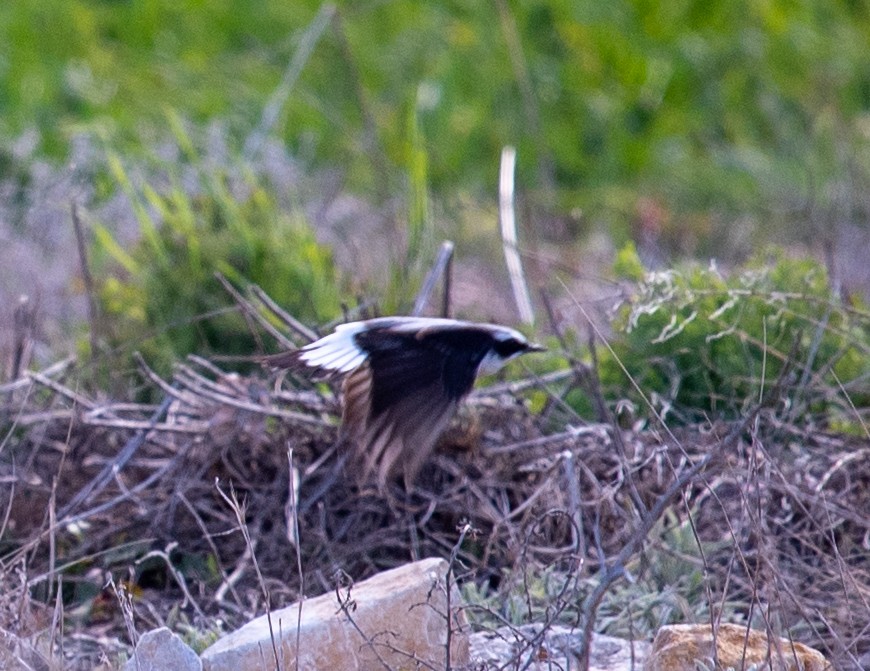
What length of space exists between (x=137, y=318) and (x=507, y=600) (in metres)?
2.03

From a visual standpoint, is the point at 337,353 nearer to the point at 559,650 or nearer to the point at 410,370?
the point at 410,370

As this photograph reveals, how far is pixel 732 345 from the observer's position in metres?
3.92

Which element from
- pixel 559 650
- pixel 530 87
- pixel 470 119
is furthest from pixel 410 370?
pixel 470 119

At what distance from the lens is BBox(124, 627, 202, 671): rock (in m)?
2.48

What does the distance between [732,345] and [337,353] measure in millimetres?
1213

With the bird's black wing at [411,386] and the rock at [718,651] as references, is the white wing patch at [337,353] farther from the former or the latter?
the rock at [718,651]

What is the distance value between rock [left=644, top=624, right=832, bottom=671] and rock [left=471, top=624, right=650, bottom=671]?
8cm

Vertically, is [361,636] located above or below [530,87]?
above

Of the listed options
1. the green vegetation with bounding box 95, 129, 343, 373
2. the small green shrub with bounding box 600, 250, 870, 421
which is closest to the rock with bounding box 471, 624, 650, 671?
the small green shrub with bounding box 600, 250, 870, 421

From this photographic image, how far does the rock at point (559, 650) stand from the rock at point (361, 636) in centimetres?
9

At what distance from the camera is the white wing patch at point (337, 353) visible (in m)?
3.17

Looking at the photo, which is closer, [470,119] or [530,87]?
[530,87]

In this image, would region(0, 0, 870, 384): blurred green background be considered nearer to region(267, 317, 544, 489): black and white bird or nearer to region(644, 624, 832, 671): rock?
region(267, 317, 544, 489): black and white bird

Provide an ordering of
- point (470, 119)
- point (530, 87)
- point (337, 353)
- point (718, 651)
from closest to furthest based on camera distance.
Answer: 1. point (718, 651)
2. point (337, 353)
3. point (530, 87)
4. point (470, 119)
